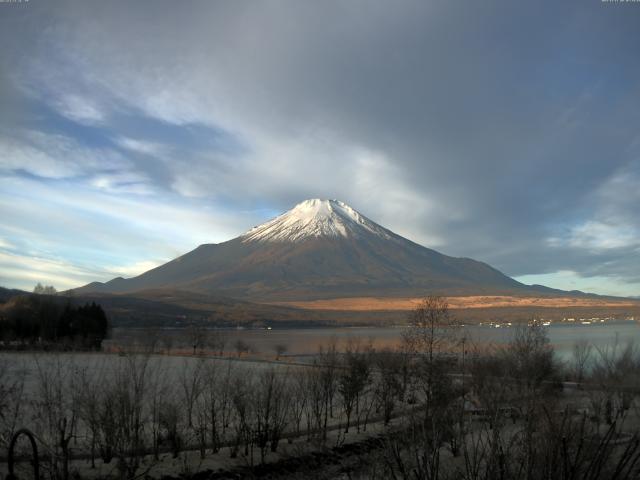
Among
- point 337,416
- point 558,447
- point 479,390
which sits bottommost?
point 337,416

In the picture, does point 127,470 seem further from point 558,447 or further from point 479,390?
point 479,390

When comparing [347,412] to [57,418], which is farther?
[347,412]

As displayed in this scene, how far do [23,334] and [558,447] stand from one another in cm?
7200

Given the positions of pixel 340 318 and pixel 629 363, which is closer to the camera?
pixel 629 363

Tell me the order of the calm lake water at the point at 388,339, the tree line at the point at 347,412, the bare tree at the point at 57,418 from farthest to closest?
the calm lake water at the point at 388,339 < the bare tree at the point at 57,418 < the tree line at the point at 347,412

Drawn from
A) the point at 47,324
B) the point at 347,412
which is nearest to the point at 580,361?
the point at 347,412

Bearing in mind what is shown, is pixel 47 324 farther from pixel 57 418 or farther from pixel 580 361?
pixel 580 361

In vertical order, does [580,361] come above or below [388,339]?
above

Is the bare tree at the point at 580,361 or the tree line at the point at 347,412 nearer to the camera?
the tree line at the point at 347,412

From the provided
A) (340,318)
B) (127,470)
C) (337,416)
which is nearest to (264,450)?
(127,470)

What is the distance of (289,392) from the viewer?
20.4 meters

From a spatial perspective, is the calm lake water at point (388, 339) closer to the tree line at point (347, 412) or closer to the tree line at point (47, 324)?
the tree line at point (47, 324)

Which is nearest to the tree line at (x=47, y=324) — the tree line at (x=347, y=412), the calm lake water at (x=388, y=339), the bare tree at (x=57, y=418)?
the calm lake water at (x=388, y=339)

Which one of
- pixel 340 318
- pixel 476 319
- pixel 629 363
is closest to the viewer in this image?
pixel 629 363
